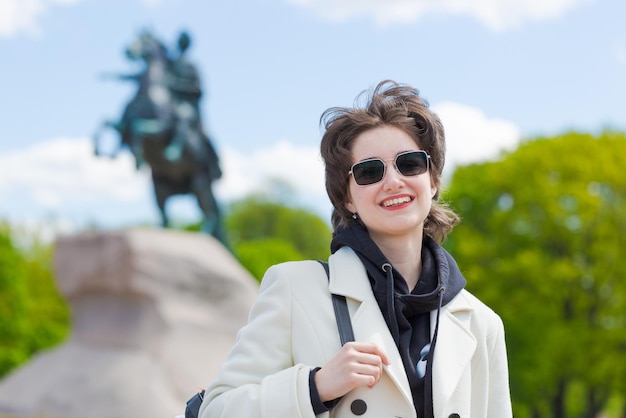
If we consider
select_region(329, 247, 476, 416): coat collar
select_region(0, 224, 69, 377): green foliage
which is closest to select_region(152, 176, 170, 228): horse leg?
select_region(0, 224, 69, 377): green foliage

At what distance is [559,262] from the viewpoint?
2094 centimetres

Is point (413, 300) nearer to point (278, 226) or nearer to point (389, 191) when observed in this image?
point (389, 191)

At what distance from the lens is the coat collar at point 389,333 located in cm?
199

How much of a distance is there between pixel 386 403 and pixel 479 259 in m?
21.2

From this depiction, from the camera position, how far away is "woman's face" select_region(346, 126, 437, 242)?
2145mm

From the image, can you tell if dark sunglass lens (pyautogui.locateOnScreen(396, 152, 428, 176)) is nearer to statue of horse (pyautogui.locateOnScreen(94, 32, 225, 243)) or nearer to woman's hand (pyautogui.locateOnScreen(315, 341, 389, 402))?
woman's hand (pyautogui.locateOnScreen(315, 341, 389, 402))

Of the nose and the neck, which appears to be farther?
the neck

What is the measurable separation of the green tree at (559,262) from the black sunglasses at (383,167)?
19.2 m

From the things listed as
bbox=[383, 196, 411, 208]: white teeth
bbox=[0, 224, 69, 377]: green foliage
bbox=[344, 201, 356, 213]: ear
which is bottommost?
bbox=[383, 196, 411, 208]: white teeth

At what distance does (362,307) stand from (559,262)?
65.2ft

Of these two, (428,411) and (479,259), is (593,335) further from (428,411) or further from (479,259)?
(428,411)

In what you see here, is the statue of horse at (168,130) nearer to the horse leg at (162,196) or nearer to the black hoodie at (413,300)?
the horse leg at (162,196)

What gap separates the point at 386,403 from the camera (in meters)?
1.96

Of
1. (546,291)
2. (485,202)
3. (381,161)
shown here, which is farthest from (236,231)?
(381,161)
